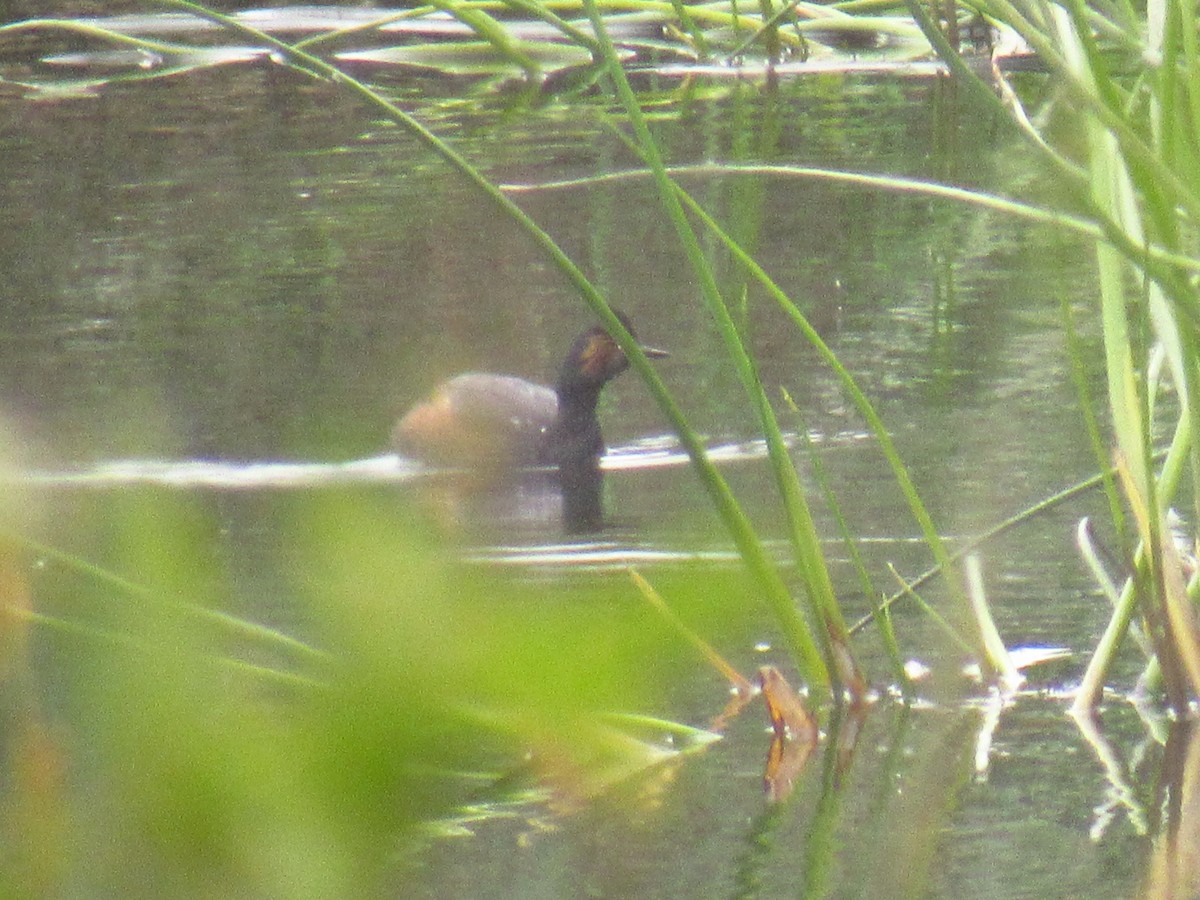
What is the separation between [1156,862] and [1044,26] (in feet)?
2.82

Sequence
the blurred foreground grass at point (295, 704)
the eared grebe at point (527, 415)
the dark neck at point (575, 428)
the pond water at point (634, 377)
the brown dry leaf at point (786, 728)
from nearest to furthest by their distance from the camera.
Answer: the blurred foreground grass at point (295, 704) → the pond water at point (634, 377) → the brown dry leaf at point (786, 728) → the eared grebe at point (527, 415) → the dark neck at point (575, 428)

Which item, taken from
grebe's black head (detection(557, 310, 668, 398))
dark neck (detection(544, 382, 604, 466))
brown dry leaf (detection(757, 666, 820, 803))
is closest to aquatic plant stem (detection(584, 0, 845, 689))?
brown dry leaf (detection(757, 666, 820, 803))

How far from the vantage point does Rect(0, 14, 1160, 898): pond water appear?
1.20 meters

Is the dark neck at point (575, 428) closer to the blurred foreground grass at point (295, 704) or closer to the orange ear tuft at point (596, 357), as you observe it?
the orange ear tuft at point (596, 357)

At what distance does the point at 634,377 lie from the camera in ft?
23.4

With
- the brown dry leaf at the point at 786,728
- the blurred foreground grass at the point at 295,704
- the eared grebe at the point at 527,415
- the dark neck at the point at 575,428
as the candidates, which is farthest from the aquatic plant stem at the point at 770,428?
the dark neck at the point at 575,428

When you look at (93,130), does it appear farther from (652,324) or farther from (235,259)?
(652,324)

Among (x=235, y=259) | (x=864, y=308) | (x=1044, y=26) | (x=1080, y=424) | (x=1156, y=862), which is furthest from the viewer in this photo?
(x=235, y=259)

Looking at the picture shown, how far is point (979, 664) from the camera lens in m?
2.96

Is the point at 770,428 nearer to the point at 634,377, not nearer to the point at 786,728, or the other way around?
the point at 786,728

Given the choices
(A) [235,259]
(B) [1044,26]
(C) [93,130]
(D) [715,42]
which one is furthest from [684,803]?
(D) [715,42]

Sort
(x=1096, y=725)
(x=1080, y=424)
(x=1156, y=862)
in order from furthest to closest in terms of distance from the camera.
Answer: (x=1080, y=424), (x=1096, y=725), (x=1156, y=862)

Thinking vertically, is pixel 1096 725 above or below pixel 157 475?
below

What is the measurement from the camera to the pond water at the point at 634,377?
3.95ft
